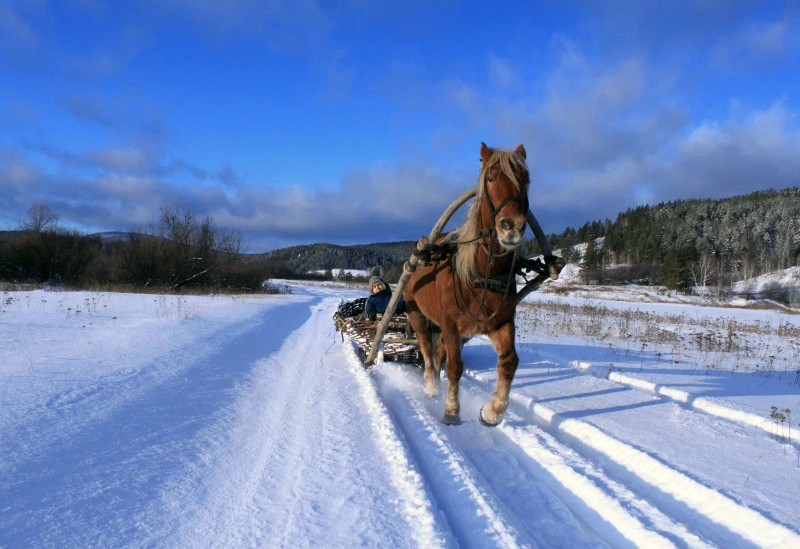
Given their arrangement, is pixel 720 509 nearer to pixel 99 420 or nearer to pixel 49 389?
pixel 99 420

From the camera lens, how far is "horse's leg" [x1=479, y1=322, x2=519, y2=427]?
13.4 ft

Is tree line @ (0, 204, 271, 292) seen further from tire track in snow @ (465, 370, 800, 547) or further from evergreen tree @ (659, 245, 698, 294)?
evergreen tree @ (659, 245, 698, 294)

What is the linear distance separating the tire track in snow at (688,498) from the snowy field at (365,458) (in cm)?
1

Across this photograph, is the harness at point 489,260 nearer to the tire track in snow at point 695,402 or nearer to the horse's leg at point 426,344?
the horse's leg at point 426,344

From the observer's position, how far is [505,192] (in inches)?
136

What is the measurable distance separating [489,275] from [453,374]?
3.76 ft

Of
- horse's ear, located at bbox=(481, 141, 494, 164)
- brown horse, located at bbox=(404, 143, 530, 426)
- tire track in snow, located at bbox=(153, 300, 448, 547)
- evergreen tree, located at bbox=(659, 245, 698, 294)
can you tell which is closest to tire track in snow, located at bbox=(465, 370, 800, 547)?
brown horse, located at bbox=(404, 143, 530, 426)

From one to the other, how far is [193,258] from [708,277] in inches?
2758

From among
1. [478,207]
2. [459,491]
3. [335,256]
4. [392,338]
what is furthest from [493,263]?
[335,256]

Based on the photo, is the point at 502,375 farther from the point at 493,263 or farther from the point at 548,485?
the point at 548,485

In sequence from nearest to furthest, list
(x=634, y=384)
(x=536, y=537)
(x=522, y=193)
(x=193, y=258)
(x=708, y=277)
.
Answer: (x=536, y=537)
(x=522, y=193)
(x=634, y=384)
(x=193, y=258)
(x=708, y=277)

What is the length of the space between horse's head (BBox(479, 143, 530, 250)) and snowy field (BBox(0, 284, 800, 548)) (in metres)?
1.78

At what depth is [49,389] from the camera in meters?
4.23

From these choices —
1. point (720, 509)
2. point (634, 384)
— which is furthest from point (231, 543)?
point (634, 384)
